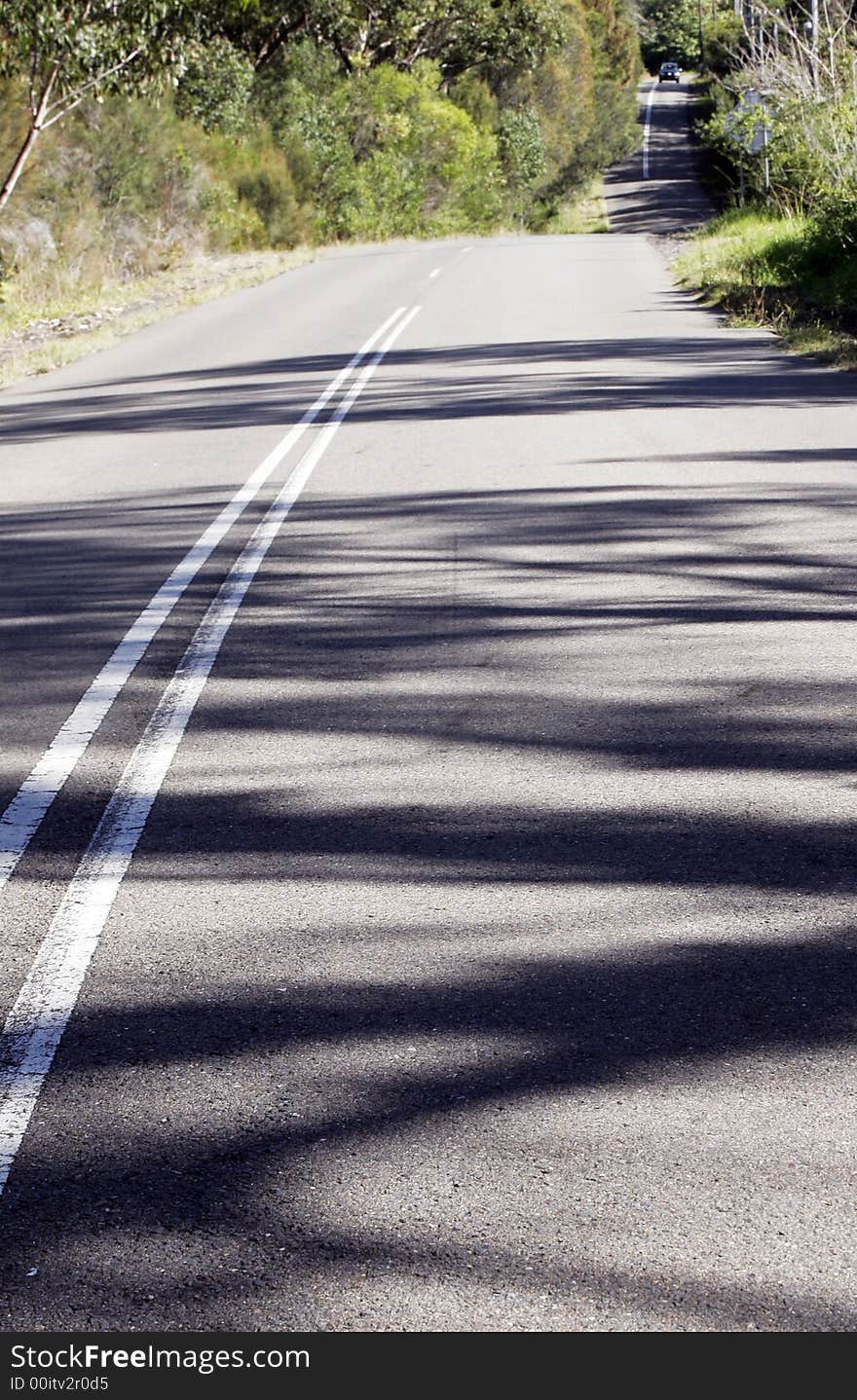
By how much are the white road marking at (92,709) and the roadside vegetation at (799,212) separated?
10.0 meters

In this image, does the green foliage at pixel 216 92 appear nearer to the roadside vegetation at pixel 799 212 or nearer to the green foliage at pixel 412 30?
the green foliage at pixel 412 30

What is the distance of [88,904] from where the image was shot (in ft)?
15.7

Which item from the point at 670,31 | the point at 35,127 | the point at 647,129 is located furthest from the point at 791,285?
the point at 670,31

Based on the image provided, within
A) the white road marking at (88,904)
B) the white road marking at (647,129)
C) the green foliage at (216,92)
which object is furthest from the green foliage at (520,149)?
the white road marking at (88,904)

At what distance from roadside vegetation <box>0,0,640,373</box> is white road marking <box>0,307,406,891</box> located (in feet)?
58.1

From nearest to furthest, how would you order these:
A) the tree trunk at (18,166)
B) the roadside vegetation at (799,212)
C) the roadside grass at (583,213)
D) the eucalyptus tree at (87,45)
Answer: the roadside vegetation at (799,212), the eucalyptus tree at (87,45), the tree trunk at (18,166), the roadside grass at (583,213)

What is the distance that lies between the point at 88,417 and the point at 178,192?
27.6 m

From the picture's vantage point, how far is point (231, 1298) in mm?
3039

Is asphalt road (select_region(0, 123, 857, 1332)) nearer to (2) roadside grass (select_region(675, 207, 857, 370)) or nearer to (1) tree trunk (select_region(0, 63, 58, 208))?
(2) roadside grass (select_region(675, 207, 857, 370))

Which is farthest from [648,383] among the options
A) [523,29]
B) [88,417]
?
[523,29]

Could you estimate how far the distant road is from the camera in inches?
2349

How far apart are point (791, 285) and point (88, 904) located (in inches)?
870

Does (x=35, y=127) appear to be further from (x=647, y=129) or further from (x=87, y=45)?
(x=647, y=129)

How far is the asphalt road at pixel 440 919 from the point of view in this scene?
3.18 meters
